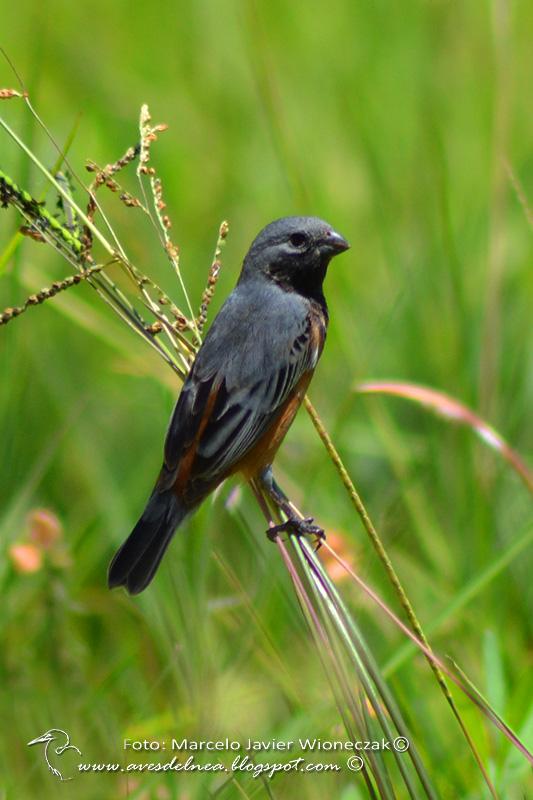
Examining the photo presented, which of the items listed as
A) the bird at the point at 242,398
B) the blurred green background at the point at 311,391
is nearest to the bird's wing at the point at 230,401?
the bird at the point at 242,398

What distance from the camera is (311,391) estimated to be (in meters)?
5.18

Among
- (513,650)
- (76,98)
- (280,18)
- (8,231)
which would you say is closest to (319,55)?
(280,18)

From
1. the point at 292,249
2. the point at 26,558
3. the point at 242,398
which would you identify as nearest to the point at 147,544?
the point at 242,398

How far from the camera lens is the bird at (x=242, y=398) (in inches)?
114

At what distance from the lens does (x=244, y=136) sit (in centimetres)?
681

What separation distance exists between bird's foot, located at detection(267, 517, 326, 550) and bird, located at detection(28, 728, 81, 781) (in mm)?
674

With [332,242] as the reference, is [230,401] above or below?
below

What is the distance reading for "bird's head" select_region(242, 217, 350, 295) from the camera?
3365 millimetres

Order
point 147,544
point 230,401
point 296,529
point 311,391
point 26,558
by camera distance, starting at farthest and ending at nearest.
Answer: point 311,391, point 26,558, point 230,401, point 147,544, point 296,529

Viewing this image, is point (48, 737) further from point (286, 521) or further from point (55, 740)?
point (286, 521)

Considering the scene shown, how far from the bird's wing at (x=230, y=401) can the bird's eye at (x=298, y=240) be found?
0.31 metres

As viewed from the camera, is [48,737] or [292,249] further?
[292,249]

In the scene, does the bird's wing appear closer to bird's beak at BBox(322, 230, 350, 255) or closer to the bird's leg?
the bird's leg

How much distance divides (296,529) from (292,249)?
0.96 m
